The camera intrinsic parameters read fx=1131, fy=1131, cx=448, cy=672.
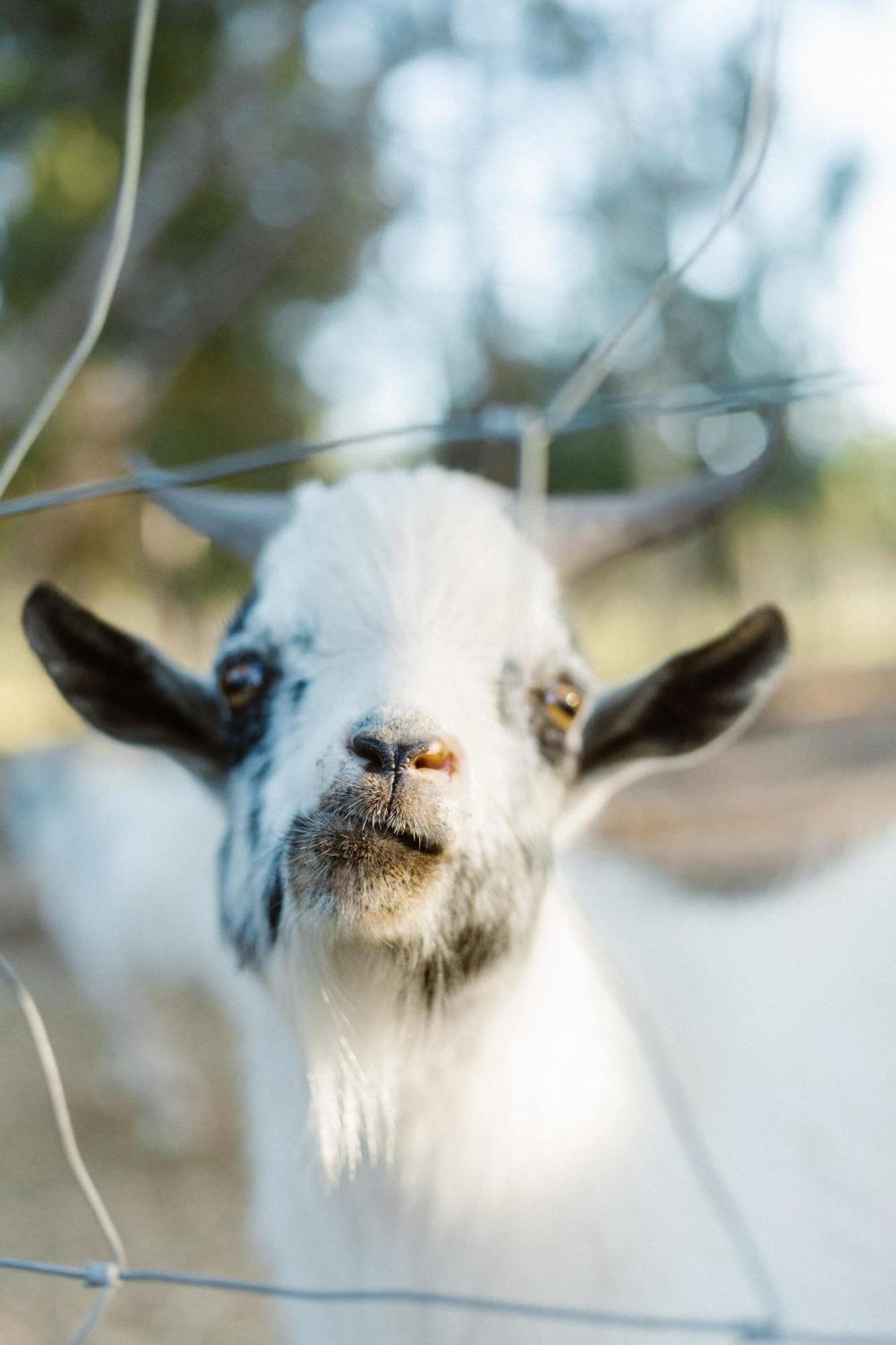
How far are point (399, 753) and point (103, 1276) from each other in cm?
67

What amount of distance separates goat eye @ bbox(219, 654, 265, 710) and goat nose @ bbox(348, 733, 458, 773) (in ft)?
1.29

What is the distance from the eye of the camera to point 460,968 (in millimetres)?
1457

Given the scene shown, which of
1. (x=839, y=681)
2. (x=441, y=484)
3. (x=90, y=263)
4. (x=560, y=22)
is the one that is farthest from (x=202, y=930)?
(x=839, y=681)

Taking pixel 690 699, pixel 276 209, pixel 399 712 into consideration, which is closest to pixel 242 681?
pixel 399 712

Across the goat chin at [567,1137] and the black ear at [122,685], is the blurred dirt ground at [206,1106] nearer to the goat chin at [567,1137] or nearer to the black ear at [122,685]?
the goat chin at [567,1137]

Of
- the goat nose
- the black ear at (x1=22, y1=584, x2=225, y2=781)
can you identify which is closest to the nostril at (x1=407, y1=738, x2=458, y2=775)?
the goat nose

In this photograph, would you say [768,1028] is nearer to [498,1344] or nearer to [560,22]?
[498,1344]

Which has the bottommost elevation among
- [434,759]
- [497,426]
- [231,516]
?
[434,759]

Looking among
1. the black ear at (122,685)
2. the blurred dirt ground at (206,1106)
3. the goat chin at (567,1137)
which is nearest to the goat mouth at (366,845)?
the goat chin at (567,1137)

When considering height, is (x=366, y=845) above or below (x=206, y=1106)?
above

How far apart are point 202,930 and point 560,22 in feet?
26.7

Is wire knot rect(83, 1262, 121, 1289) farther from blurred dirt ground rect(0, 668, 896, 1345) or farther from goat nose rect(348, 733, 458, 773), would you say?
blurred dirt ground rect(0, 668, 896, 1345)

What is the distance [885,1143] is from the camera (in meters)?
1.93

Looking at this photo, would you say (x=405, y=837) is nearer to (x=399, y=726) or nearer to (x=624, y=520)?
(x=399, y=726)
